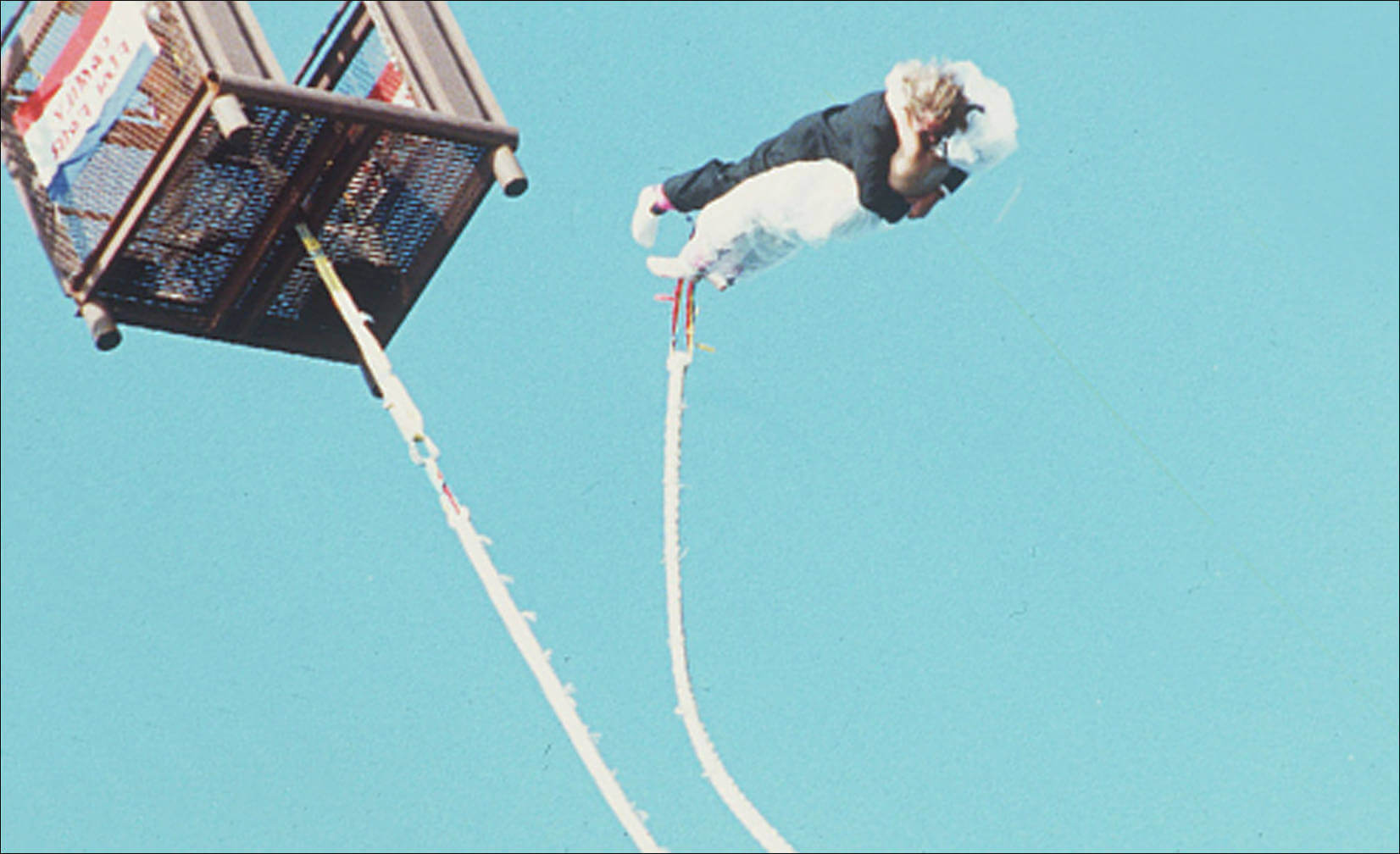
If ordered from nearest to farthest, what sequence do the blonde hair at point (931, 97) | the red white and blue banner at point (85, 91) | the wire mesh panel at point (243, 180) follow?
the blonde hair at point (931, 97), the wire mesh panel at point (243, 180), the red white and blue banner at point (85, 91)

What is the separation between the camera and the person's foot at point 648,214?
64.5 feet

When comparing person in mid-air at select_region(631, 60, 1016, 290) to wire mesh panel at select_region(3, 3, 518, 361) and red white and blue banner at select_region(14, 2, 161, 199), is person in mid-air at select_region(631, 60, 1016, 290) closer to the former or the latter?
wire mesh panel at select_region(3, 3, 518, 361)

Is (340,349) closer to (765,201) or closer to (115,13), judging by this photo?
(115,13)

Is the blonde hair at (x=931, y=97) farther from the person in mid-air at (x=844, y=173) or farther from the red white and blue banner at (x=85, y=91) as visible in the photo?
the red white and blue banner at (x=85, y=91)

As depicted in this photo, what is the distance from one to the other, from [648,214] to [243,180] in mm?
2376

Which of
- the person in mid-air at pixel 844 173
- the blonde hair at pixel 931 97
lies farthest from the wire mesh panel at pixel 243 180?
the blonde hair at pixel 931 97

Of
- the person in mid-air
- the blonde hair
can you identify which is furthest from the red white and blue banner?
the blonde hair

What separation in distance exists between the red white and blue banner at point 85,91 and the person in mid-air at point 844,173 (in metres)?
3.02

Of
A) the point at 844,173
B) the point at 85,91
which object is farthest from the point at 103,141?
the point at 844,173

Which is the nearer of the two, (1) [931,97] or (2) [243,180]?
(1) [931,97]

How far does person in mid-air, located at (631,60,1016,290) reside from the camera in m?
17.8

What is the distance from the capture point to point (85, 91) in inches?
812

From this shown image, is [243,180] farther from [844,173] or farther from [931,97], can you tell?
[931,97]

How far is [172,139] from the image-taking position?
19.7 meters
